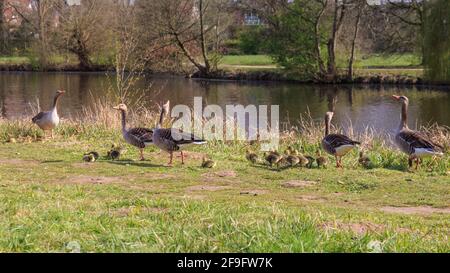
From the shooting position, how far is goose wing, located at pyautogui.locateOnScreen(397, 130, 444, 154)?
39.6 ft

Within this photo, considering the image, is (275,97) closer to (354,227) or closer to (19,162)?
(19,162)

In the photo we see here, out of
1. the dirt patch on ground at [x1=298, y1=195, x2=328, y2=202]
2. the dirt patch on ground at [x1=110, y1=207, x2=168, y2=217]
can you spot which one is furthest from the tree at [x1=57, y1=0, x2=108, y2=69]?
the dirt patch on ground at [x1=110, y1=207, x2=168, y2=217]

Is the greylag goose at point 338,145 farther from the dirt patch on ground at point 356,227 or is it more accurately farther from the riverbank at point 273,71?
the riverbank at point 273,71

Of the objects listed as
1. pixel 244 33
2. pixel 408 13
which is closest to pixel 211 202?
pixel 408 13

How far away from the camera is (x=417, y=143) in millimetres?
12219

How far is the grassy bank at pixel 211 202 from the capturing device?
5.09 m

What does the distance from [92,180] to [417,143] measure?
6.70m

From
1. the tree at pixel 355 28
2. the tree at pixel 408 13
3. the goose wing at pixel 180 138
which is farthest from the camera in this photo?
the tree at pixel 408 13

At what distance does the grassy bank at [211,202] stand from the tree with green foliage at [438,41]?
2985cm

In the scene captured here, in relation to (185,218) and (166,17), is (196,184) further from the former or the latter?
(166,17)

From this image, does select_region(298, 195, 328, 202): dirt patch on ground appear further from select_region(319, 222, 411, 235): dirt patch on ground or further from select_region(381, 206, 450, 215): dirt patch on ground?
select_region(319, 222, 411, 235): dirt patch on ground

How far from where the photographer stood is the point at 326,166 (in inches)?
479

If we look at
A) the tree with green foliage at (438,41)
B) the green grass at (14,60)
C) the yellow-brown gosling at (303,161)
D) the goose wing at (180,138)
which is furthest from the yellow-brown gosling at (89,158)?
the green grass at (14,60)

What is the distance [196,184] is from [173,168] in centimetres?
167
